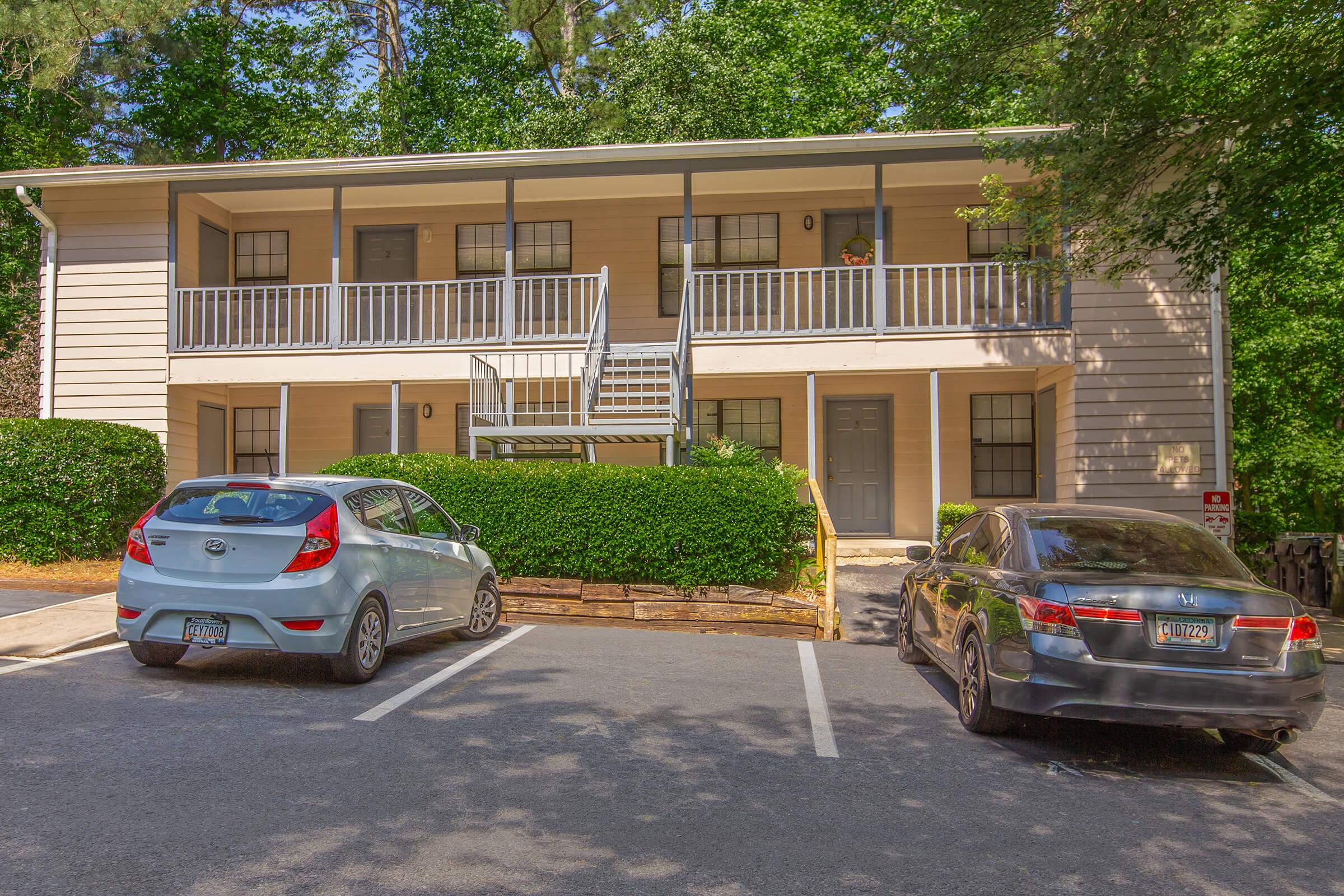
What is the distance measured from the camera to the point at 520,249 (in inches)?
702

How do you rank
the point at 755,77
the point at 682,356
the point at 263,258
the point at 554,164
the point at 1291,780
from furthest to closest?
1. the point at 755,77
2. the point at 263,258
3. the point at 554,164
4. the point at 682,356
5. the point at 1291,780

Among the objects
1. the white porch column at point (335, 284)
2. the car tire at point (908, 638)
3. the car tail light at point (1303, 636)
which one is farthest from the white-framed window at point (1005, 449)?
the car tail light at point (1303, 636)

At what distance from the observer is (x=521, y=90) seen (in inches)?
1125

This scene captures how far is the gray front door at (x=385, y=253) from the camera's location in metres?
18.0

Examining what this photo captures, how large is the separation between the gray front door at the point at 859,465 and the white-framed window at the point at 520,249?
17.3 feet

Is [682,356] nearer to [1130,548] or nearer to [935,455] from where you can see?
[935,455]

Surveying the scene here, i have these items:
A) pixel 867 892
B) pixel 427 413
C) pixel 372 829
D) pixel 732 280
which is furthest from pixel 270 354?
pixel 867 892

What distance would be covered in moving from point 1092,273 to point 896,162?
3.78 meters

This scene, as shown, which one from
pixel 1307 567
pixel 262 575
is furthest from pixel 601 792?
pixel 1307 567

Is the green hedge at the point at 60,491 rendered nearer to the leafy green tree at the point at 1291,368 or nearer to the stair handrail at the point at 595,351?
the stair handrail at the point at 595,351

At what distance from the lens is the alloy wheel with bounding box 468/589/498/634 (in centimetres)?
932

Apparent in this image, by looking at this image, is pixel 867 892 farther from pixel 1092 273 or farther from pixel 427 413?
pixel 427 413

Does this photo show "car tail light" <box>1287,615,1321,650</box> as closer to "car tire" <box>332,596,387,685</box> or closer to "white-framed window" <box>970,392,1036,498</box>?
"car tire" <box>332,596,387,685</box>

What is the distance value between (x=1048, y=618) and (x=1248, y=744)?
1.63 m
